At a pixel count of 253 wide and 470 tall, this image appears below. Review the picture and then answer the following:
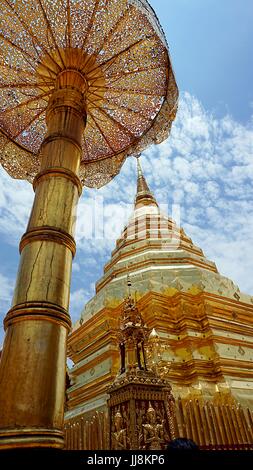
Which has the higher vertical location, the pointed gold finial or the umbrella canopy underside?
the pointed gold finial

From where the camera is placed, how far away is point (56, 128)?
9.55ft

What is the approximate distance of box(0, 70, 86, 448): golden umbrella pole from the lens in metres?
1.59

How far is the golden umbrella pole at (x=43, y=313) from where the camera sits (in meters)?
1.59

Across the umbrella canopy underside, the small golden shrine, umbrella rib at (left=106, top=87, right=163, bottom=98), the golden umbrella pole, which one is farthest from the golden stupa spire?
the golden umbrella pole

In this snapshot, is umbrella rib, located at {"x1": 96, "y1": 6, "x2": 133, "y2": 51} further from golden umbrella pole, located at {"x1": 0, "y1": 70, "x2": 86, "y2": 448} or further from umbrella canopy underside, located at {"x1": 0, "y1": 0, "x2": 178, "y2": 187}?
golden umbrella pole, located at {"x1": 0, "y1": 70, "x2": 86, "y2": 448}

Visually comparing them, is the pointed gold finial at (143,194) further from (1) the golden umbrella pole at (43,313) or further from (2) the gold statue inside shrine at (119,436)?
(1) the golden umbrella pole at (43,313)

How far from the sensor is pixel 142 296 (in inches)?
354

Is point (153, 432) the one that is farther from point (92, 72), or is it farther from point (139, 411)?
point (92, 72)

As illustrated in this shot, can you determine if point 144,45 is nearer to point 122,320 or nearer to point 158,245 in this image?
point 122,320

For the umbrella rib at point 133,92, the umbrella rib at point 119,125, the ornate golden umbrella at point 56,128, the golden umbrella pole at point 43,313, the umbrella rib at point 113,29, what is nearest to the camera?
the golden umbrella pole at point 43,313

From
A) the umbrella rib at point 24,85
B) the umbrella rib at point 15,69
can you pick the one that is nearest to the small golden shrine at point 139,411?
the umbrella rib at point 24,85

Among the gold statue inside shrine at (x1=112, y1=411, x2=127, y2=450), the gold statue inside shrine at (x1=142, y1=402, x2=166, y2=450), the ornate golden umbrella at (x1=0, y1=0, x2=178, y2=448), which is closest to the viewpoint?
the ornate golden umbrella at (x1=0, y1=0, x2=178, y2=448)

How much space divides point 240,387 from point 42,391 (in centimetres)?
679

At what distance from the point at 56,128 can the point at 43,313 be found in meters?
1.74
